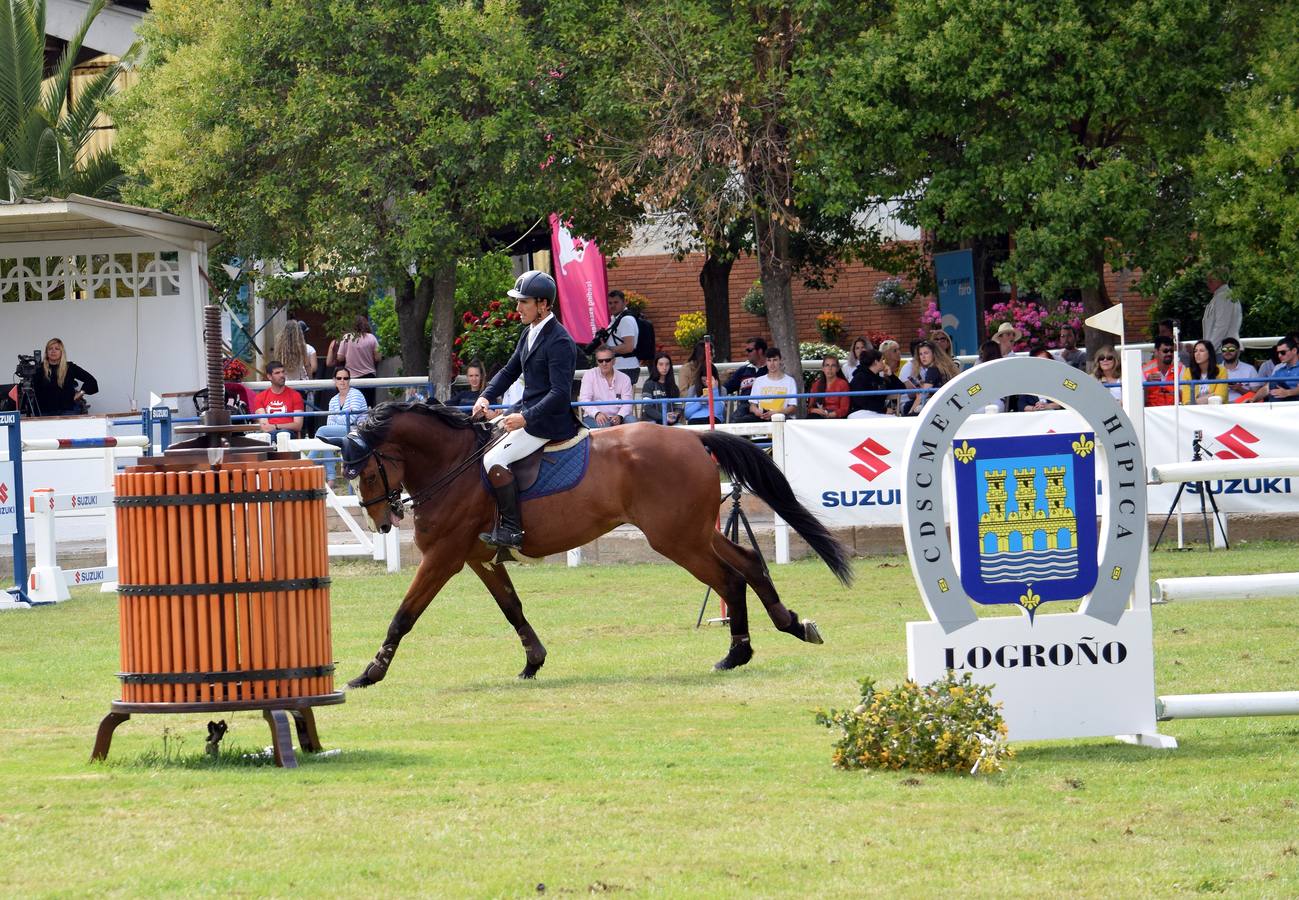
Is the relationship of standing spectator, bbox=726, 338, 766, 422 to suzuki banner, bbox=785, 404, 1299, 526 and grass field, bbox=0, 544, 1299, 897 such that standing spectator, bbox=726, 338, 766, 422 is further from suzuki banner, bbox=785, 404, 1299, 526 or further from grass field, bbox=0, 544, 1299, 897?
grass field, bbox=0, 544, 1299, 897

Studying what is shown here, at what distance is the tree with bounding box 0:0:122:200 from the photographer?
104 feet

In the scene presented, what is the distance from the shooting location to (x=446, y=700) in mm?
10828

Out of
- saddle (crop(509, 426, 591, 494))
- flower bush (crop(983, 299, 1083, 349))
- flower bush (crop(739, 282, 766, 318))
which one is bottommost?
saddle (crop(509, 426, 591, 494))

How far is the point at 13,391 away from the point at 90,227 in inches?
99.6

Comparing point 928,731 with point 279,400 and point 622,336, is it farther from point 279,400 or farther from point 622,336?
point 622,336

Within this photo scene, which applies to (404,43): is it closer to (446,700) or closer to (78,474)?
(78,474)

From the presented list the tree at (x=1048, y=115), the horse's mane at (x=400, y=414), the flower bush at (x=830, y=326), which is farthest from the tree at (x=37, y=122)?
the horse's mane at (x=400, y=414)

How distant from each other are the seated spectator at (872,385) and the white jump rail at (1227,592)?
41.2 feet

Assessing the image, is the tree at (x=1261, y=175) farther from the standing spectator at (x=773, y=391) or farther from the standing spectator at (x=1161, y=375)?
the standing spectator at (x=773, y=391)

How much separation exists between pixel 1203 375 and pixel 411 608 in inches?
497

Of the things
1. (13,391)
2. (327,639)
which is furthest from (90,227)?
(327,639)

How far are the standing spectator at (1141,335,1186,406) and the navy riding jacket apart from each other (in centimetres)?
953

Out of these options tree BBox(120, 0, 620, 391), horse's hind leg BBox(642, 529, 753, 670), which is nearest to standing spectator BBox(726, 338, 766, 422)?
tree BBox(120, 0, 620, 391)

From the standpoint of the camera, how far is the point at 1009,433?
62.3 ft
